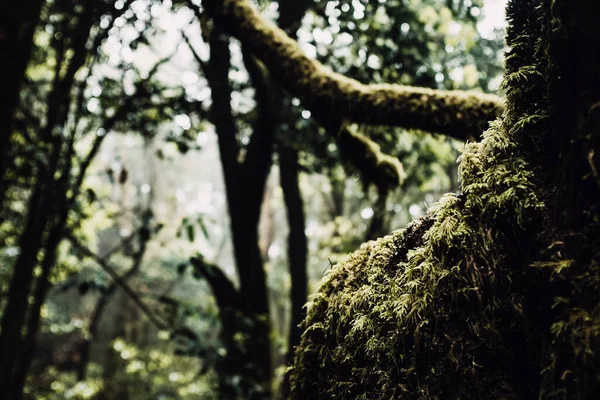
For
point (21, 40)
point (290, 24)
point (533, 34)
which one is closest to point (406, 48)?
point (290, 24)

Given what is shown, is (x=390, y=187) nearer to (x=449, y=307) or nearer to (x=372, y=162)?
(x=372, y=162)

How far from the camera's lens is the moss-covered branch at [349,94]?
2588 millimetres

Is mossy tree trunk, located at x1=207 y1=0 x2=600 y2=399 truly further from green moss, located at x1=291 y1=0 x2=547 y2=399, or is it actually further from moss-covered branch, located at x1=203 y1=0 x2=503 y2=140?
moss-covered branch, located at x1=203 y1=0 x2=503 y2=140

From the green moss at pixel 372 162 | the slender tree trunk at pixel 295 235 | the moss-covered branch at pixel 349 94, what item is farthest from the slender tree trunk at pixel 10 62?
the slender tree trunk at pixel 295 235

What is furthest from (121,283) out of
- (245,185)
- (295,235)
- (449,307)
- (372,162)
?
(449,307)

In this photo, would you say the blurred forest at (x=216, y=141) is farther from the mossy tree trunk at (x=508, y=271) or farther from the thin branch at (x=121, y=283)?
the mossy tree trunk at (x=508, y=271)

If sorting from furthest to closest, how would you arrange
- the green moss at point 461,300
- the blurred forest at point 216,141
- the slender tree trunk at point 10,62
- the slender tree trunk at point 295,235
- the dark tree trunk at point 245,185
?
the slender tree trunk at point 295,235 < the dark tree trunk at point 245,185 < the blurred forest at point 216,141 < the slender tree trunk at point 10,62 < the green moss at point 461,300

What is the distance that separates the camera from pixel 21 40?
299 centimetres

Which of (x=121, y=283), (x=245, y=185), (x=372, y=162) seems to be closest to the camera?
(x=372, y=162)

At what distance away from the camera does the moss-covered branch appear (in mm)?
2588

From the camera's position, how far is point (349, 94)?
2715 mm

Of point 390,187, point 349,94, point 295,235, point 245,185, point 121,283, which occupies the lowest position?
point 121,283

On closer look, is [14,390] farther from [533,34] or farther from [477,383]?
[533,34]

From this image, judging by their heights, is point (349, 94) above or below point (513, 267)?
above
